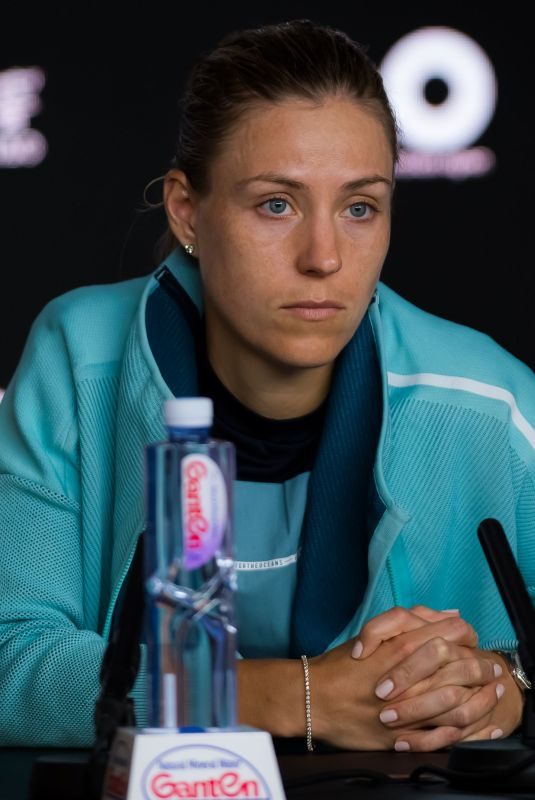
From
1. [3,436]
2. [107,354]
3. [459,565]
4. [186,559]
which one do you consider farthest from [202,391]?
[186,559]

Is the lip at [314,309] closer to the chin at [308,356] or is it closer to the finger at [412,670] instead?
the chin at [308,356]

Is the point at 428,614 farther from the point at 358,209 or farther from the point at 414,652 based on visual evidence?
the point at 358,209

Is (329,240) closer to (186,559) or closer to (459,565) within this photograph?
(459,565)

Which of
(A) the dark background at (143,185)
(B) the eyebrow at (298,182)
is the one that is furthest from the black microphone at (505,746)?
(A) the dark background at (143,185)

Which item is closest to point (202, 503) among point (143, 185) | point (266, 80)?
point (266, 80)

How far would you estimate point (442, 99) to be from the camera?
2.67m

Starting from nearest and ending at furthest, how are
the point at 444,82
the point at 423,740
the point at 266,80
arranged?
the point at 423,740
the point at 266,80
the point at 444,82

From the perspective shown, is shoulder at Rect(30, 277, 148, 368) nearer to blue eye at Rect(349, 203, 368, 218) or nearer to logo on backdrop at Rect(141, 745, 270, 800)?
blue eye at Rect(349, 203, 368, 218)

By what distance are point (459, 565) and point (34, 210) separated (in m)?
1.43

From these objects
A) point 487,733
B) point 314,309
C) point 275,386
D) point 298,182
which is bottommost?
point 487,733

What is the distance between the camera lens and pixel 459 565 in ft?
5.09

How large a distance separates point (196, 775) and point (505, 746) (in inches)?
12.0

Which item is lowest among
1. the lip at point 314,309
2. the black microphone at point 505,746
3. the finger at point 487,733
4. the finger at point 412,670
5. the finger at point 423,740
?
the finger at point 487,733

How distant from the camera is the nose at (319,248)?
1370mm
